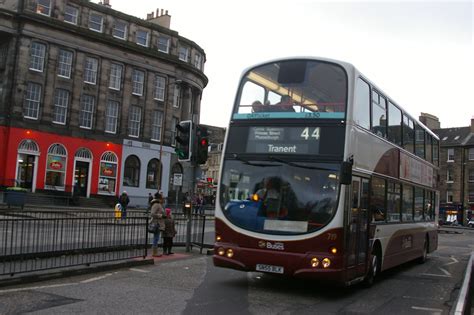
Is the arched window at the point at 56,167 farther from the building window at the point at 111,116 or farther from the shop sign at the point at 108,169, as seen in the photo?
the building window at the point at 111,116

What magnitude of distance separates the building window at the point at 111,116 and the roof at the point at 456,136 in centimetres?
4673

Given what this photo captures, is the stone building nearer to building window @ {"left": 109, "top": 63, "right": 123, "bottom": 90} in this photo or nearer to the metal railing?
building window @ {"left": 109, "top": 63, "right": 123, "bottom": 90}

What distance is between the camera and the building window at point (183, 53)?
5219cm

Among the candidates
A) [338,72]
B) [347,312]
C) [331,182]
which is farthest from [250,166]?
[347,312]

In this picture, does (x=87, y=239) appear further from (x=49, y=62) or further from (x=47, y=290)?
(x=49, y=62)

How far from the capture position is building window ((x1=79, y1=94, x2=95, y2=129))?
4338 cm

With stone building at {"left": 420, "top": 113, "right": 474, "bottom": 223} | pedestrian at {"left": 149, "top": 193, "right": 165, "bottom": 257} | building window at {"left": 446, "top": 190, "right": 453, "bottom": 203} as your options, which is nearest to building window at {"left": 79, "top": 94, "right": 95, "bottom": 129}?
pedestrian at {"left": 149, "top": 193, "right": 165, "bottom": 257}

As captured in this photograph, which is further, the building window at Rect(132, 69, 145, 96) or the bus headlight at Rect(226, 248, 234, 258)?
the building window at Rect(132, 69, 145, 96)

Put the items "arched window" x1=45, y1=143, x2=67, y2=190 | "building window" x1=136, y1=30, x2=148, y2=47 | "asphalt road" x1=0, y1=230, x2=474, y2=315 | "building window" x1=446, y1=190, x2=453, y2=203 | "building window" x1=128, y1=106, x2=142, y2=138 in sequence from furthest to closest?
"building window" x1=446, y1=190, x2=453, y2=203, "building window" x1=136, y1=30, x2=148, y2=47, "building window" x1=128, y1=106, x2=142, y2=138, "arched window" x1=45, y1=143, x2=67, y2=190, "asphalt road" x1=0, y1=230, x2=474, y2=315

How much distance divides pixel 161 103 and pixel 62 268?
1612 inches

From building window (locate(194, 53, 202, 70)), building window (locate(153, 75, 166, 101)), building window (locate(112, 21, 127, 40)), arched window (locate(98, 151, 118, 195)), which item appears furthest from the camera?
building window (locate(194, 53, 202, 70))

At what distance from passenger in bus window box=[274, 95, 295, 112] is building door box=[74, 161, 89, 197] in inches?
1404

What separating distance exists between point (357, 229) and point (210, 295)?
9.95 ft

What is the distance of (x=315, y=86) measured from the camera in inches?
376
